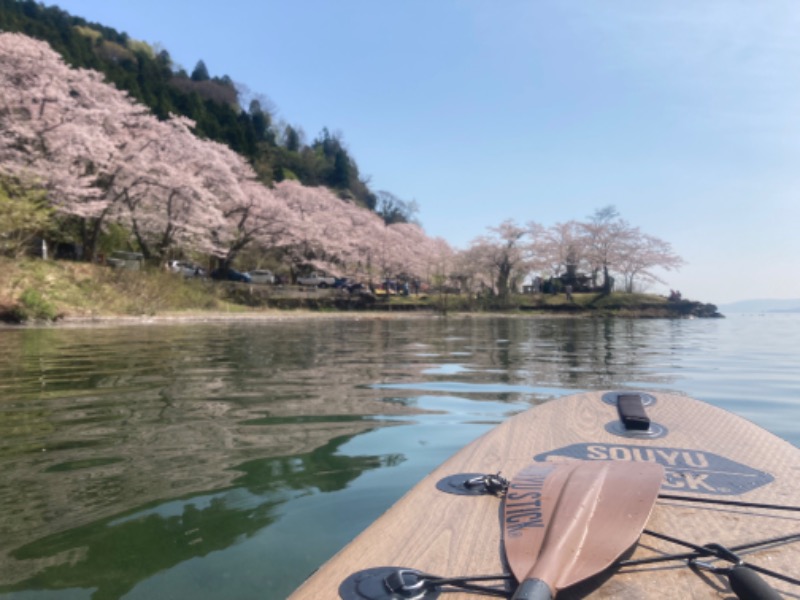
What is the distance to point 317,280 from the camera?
3731cm

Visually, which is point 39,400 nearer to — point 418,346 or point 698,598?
point 698,598

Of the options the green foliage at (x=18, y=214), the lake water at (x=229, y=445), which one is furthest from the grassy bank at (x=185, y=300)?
the lake water at (x=229, y=445)


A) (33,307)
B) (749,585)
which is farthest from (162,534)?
(33,307)

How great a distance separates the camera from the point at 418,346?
1049cm

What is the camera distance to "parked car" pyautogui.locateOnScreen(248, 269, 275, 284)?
33156 mm

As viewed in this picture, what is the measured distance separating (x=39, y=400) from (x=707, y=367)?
7659 mm

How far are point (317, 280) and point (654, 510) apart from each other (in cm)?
3636

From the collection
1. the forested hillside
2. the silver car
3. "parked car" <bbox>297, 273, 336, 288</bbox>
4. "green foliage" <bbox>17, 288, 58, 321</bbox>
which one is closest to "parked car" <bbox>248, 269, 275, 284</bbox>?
the silver car

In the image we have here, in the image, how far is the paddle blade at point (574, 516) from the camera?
117 centimetres

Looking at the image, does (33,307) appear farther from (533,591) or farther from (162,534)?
(533,591)

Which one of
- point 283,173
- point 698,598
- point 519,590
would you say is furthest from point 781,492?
point 283,173

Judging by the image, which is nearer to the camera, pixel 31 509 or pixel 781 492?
pixel 781 492

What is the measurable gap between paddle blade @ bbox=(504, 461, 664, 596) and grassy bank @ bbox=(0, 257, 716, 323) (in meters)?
14.9

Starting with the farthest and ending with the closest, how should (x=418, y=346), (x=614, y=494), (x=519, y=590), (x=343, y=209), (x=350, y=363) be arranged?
(x=343, y=209) < (x=418, y=346) < (x=350, y=363) < (x=614, y=494) < (x=519, y=590)
